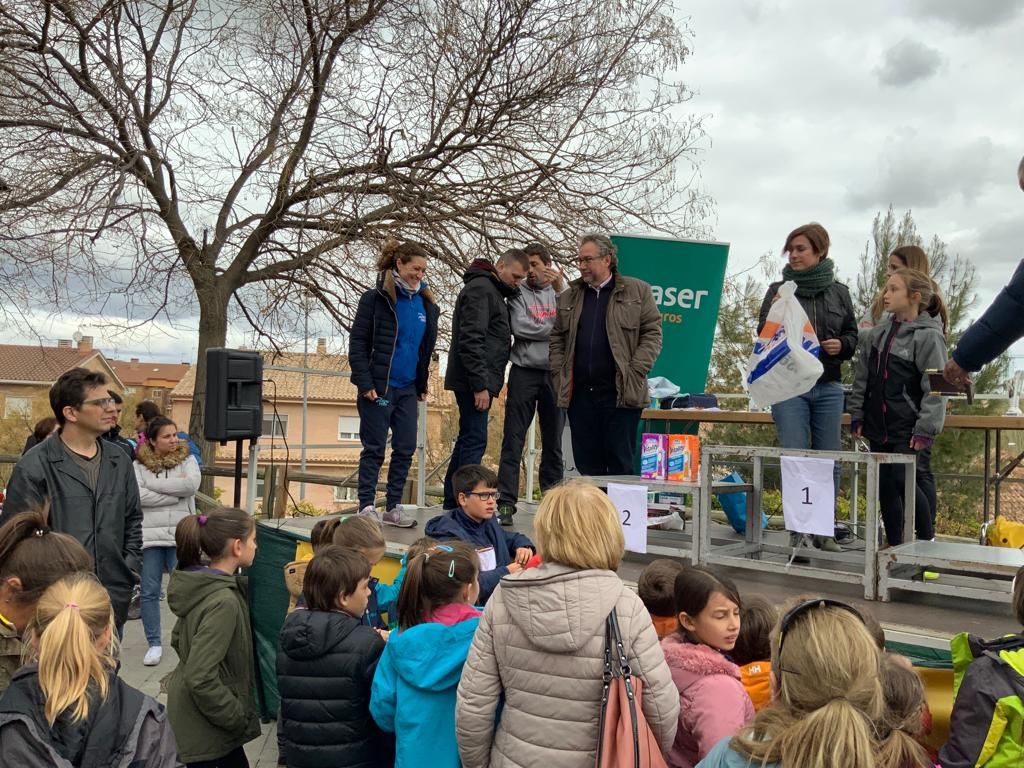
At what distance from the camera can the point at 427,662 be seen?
2514mm

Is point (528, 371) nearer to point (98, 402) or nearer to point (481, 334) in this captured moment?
point (481, 334)

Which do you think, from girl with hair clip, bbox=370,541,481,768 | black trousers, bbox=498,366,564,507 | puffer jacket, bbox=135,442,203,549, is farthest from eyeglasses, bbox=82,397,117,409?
black trousers, bbox=498,366,564,507

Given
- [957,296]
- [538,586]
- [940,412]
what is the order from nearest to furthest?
[538,586] → [940,412] → [957,296]

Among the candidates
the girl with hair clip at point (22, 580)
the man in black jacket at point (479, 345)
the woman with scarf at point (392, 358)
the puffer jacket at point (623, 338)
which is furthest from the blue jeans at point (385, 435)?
Answer: the girl with hair clip at point (22, 580)

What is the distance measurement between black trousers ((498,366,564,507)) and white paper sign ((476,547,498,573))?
1581mm

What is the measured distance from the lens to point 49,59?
968 cm

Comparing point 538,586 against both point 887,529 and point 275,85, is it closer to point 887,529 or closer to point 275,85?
point 887,529

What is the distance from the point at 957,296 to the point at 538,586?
428 inches

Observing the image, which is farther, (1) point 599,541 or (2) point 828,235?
(2) point 828,235

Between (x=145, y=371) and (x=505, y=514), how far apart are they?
63770 mm

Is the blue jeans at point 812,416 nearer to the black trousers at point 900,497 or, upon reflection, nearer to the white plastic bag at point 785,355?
the white plastic bag at point 785,355

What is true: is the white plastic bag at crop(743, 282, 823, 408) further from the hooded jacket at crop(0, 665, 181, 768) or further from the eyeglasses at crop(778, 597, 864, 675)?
the hooded jacket at crop(0, 665, 181, 768)

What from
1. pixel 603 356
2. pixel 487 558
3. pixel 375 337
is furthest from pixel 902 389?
pixel 375 337

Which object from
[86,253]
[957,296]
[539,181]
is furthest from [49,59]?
[957,296]
